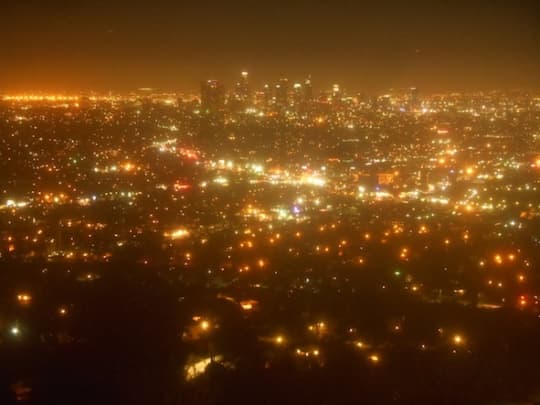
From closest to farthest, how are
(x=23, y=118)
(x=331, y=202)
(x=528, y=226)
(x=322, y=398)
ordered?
(x=322, y=398) → (x=528, y=226) → (x=331, y=202) → (x=23, y=118)

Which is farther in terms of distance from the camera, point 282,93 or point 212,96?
point 282,93

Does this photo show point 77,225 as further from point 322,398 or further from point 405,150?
point 405,150

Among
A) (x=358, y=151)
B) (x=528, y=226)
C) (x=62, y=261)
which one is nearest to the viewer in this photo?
(x=62, y=261)

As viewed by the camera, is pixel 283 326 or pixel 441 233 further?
pixel 441 233

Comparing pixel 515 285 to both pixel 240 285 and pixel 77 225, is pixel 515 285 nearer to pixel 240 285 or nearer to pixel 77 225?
pixel 240 285

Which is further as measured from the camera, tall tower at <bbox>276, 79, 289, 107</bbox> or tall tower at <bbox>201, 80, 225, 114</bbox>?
tall tower at <bbox>276, 79, 289, 107</bbox>

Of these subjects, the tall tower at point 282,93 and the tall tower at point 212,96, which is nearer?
the tall tower at point 212,96

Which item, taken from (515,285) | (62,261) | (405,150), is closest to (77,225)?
(62,261)

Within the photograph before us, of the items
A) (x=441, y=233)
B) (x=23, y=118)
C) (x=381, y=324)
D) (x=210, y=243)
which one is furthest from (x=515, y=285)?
(x=23, y=118)

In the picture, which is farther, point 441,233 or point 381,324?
point 441,233
